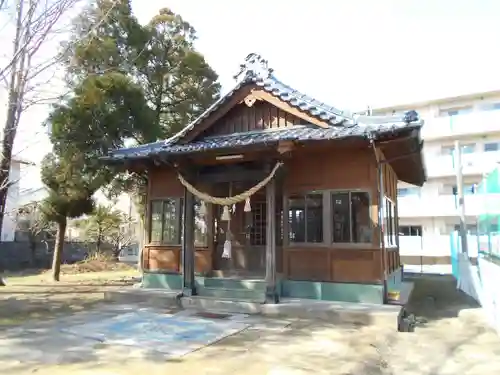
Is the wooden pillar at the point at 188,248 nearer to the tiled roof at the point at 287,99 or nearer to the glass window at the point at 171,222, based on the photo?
the glass window at the point at 171,222

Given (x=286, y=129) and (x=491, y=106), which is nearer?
(x=286, y=129)

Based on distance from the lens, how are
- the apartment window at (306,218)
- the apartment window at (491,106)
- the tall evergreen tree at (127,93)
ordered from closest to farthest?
the apartment window at (306,218) < the tall evergreen tree at (127,93) < the apartment window at (491,106)

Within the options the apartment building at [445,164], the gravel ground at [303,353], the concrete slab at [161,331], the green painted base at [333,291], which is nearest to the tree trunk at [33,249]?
the gravel ground at [303,353]

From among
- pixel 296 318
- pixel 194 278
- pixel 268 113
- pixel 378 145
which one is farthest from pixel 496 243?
pixel 194 278

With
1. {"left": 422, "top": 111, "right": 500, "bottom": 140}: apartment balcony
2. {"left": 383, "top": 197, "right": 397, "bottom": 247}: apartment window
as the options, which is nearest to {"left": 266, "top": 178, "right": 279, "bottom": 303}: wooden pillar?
{"left": 383, "top": 197, "right": 397, "bottom": 247}: apartment window

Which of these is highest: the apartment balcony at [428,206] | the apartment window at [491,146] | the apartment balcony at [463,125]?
the apartment balcony at [463,125]

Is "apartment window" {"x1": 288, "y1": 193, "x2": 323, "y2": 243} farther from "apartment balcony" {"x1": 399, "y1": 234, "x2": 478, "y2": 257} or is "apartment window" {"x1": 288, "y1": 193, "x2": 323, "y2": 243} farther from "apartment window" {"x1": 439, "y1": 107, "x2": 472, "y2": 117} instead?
"apartment window" {"x1": 439, "y1": 107, "x2": 472, "y2": 117}

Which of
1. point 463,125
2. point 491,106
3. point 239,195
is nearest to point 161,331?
point 239,195

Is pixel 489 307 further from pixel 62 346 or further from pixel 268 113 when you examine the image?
pixel 62 346

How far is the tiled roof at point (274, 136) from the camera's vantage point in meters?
7.66

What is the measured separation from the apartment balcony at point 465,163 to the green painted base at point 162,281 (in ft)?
61.4

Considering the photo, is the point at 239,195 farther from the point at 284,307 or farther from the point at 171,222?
the point at 171,222

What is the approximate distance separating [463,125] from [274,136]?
66.7ft

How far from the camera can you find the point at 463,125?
2462 cm
